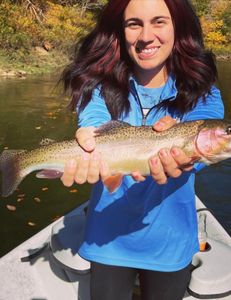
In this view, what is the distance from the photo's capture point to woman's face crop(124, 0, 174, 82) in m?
2.74

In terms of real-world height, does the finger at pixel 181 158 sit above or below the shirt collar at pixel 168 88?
below

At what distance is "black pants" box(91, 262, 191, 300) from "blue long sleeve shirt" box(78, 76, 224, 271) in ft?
0.27

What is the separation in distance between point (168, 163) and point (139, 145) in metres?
0.27

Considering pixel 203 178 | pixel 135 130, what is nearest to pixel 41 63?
pixel 203 178

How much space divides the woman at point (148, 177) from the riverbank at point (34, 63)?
21394 millimetres

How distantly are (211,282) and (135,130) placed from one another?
2.07m

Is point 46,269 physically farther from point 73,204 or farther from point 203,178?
point 203,178

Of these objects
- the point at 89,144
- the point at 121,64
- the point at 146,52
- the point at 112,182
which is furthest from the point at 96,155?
the point at 121,64

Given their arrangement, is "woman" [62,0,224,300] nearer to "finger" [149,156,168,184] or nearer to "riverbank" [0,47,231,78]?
"finger" [149,156,168,184]

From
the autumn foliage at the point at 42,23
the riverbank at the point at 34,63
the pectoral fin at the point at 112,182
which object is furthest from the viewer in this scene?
the autumn foliage at the point at 42,23

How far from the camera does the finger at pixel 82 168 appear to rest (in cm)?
255

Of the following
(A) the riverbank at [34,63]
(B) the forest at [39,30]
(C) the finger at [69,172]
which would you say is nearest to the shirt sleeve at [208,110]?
(C) the finger at [69,172]

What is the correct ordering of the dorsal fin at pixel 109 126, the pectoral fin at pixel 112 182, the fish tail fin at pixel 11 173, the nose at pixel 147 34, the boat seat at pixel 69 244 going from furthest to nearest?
the boat seat at pixel 69 244, the fish tail fin at pixel 11 173, the nose at pixel 147 34, the dorsal fin at pixel 109 126, the pectoral fin at pixel 112 182

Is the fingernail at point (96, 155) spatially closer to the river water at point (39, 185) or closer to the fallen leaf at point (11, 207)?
the river water at point (39, 185)
